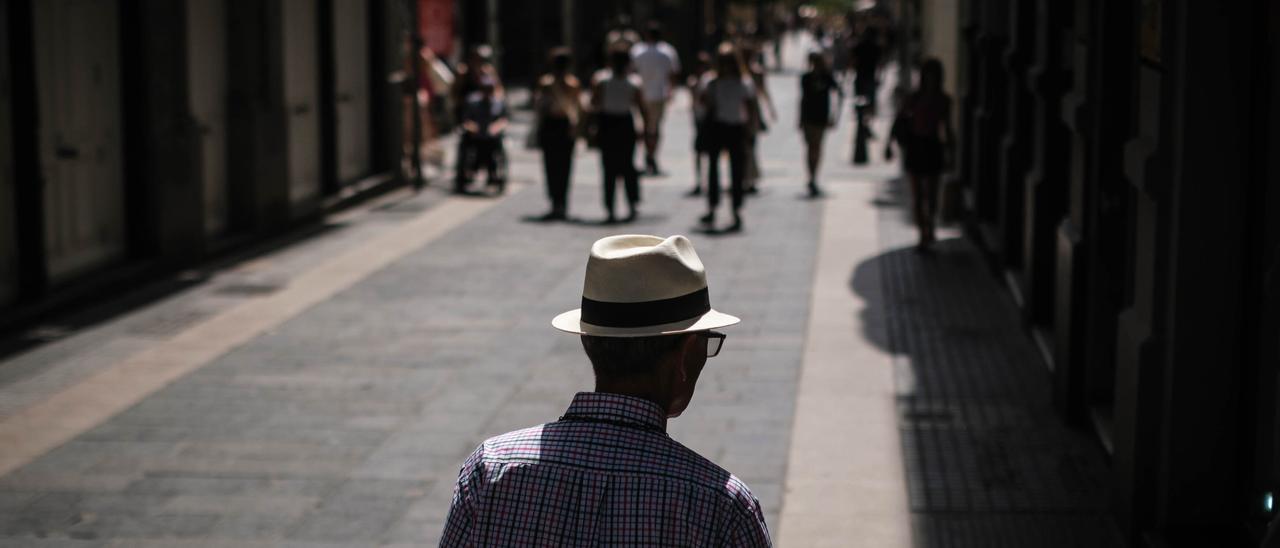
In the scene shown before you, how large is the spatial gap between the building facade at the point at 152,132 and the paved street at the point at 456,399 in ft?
1.81

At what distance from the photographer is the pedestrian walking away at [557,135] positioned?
17516 millimetres

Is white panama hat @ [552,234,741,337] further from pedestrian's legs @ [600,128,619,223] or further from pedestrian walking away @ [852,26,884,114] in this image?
pedestrian walking away @ [852,26,884,114]

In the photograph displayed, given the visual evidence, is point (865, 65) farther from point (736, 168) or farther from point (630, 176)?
point (736, 168)

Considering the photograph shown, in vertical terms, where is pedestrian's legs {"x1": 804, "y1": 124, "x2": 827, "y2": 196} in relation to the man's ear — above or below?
below

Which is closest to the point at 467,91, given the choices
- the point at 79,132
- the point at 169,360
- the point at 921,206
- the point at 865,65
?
the point at 921,206

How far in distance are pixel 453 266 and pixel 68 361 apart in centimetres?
433

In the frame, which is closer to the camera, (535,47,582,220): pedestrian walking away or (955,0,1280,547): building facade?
(955,0,1280,547): building facade

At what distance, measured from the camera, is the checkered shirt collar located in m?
2.82

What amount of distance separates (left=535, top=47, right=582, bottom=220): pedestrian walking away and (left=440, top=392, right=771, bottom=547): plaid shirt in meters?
14.6

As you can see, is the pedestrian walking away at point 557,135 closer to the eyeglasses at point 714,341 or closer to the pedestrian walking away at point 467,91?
the pedestrian walking away at point 467,91

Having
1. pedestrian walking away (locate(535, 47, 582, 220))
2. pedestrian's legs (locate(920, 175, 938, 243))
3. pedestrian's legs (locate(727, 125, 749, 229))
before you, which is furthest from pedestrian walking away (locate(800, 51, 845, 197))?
pedestrian's legs (locate(920, 175, 938, 243))

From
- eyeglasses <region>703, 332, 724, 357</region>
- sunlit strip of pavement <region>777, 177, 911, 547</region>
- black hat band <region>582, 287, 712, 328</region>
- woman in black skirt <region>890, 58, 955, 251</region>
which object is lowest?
sunlit strip of pavement <region>777, 177, 911, 547</region>

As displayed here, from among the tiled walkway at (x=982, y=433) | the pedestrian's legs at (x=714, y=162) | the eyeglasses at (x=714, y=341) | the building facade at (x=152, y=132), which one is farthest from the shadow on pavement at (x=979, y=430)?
the building facade at (x=152, y=132)

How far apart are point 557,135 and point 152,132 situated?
5.07 m
